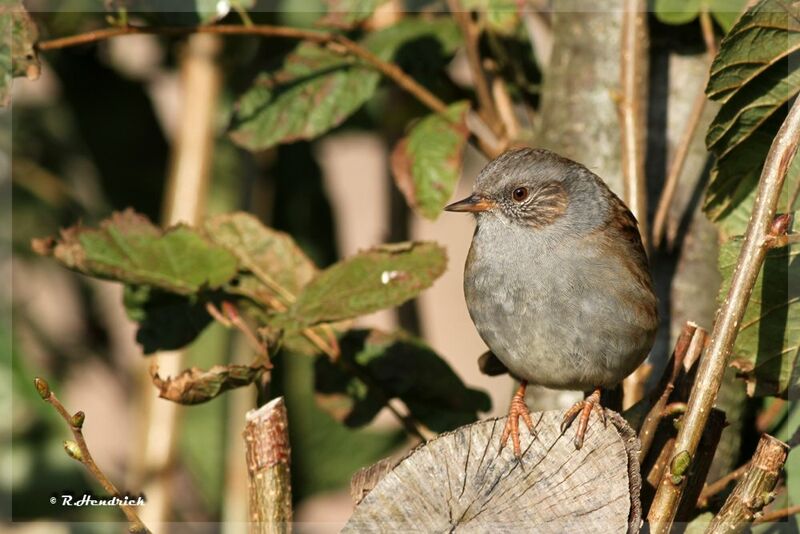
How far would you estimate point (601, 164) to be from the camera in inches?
145

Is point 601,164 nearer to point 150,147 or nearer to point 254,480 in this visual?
point 254,480

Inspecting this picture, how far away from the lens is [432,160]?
12.1ft

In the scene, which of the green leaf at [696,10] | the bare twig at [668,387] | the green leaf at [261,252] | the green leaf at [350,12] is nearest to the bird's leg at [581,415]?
the bare twig at [668,387]

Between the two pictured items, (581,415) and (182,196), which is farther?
(182,196)

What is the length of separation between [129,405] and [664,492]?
3.60 meters

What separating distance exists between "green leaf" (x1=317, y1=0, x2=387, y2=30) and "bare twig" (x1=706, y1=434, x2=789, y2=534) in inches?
81.4

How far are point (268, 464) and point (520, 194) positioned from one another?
137cm

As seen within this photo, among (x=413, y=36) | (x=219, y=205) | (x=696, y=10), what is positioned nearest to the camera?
(x=696, y=10)

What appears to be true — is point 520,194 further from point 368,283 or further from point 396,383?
point 396,383

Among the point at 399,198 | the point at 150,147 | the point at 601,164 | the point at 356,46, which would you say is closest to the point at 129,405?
the point at 150,147

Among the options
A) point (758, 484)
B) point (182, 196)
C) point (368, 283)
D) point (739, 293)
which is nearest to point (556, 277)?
point (368, 283)

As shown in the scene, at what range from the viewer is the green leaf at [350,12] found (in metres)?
3.72

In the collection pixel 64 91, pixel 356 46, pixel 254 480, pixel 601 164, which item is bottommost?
pixel 254 480

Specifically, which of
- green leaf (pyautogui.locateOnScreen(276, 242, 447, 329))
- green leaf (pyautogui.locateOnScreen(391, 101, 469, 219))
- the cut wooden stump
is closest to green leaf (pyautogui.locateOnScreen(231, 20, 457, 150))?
green leaf (pyautogui.locateOnScreen(391, 101, 469, 219))
